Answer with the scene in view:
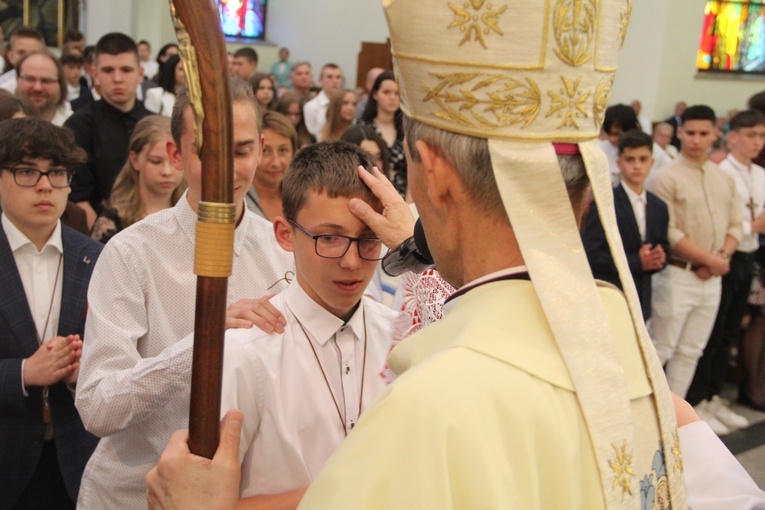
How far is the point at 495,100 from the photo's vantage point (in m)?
1.28

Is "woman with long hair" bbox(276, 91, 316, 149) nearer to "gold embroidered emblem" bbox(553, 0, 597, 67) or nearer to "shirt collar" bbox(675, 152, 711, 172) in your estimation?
"shirt collar" bbox(675, 152, 711, 172)

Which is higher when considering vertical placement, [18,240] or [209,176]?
[209,176]

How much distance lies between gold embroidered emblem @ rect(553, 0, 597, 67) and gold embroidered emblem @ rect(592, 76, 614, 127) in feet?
0.20

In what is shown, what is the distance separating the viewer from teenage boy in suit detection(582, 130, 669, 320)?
17.7 ft

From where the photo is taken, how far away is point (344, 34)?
56.5 feet

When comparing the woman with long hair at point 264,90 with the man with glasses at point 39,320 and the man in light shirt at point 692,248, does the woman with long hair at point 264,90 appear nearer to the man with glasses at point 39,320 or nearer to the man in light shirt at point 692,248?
the man in light shirt at point 692,248

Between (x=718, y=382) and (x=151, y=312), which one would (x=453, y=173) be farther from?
(x=718, y=382)

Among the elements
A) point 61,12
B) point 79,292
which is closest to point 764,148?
point 79,292

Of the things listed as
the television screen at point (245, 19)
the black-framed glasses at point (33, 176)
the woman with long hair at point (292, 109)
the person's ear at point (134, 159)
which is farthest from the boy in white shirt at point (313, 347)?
the television screen at point (245, 19)

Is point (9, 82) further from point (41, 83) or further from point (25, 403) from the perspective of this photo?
point (25, 403)

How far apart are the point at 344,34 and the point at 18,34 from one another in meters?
10.1

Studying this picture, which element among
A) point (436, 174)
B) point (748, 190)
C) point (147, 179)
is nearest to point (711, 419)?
point (748, 190)

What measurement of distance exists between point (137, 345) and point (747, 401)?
5.54 m

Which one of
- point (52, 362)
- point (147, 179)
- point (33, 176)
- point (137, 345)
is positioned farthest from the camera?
point (147, 179)
